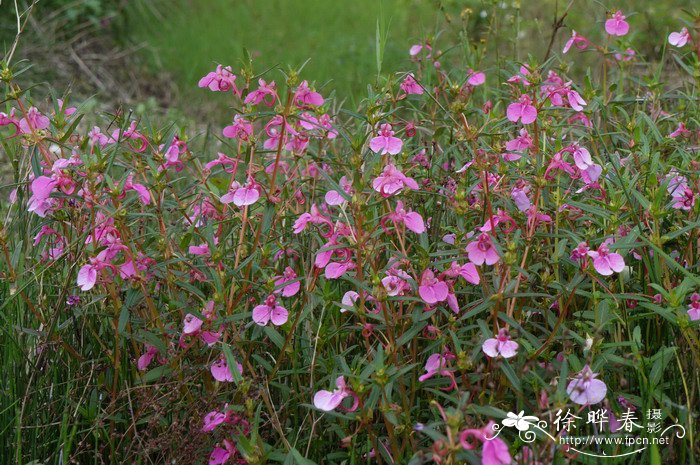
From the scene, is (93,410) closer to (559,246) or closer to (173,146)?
(173,146)

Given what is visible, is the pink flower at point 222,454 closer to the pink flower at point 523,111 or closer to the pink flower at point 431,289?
the pink flower at point 431,289

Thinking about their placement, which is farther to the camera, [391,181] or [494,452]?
[391,181]

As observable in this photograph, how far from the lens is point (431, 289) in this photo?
60.6 inches

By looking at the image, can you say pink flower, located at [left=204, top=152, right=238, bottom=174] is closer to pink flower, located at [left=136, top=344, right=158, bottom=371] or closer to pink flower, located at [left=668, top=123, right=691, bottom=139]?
pink flower, located at [left=136, top=344, right=158, bottom=371]

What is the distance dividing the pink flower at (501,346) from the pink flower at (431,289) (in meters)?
0.12

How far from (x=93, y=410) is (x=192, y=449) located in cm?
28

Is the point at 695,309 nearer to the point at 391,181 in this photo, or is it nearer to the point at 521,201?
the point at 521,201

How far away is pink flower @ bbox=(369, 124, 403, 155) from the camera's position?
166 cm

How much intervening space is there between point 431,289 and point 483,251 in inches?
4.7

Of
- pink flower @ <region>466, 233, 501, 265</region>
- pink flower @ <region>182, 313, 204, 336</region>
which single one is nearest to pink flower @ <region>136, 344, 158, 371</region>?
pink flower @ <region>182, 313, 204, 336</region>

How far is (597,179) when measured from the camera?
1843 mm

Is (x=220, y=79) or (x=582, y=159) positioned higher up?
(x=220, y=79)

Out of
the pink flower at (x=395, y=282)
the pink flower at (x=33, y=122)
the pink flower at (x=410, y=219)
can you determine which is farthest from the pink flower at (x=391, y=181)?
the pink flower at (x=33, y=122)

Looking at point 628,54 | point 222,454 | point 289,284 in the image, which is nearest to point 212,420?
point 222,454
